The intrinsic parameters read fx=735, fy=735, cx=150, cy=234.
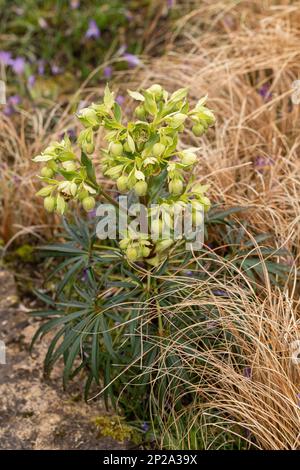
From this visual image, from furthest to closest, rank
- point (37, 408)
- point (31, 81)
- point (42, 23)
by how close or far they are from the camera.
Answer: point (42, 23), point (31, 81), point (37, 408)

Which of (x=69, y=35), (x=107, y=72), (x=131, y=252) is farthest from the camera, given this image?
(x=69, y=35)

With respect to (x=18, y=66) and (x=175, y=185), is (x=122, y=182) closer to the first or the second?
(x=175, y=185)

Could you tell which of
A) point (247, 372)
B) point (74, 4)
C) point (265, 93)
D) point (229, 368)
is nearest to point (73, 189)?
point (229, 368)

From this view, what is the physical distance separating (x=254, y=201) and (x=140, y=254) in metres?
0.68

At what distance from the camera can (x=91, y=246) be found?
2.39 meters

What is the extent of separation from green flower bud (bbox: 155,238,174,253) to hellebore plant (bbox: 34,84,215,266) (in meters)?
0.05

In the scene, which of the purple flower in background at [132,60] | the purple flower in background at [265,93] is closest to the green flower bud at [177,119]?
the purple flower in background at [265,93]

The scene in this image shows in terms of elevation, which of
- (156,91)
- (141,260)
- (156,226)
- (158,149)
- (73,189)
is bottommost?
(141,260)

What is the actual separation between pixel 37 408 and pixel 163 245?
2.50 ft

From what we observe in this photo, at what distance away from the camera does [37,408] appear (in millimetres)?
2521

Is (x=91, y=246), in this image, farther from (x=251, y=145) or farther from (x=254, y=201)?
(x=251, y=145)

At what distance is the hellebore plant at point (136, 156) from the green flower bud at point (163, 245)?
49 mm

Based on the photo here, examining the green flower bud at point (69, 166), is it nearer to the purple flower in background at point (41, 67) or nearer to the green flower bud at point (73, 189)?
the green flower bud at point (73, 189)

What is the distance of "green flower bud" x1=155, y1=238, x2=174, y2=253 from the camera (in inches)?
87.4
